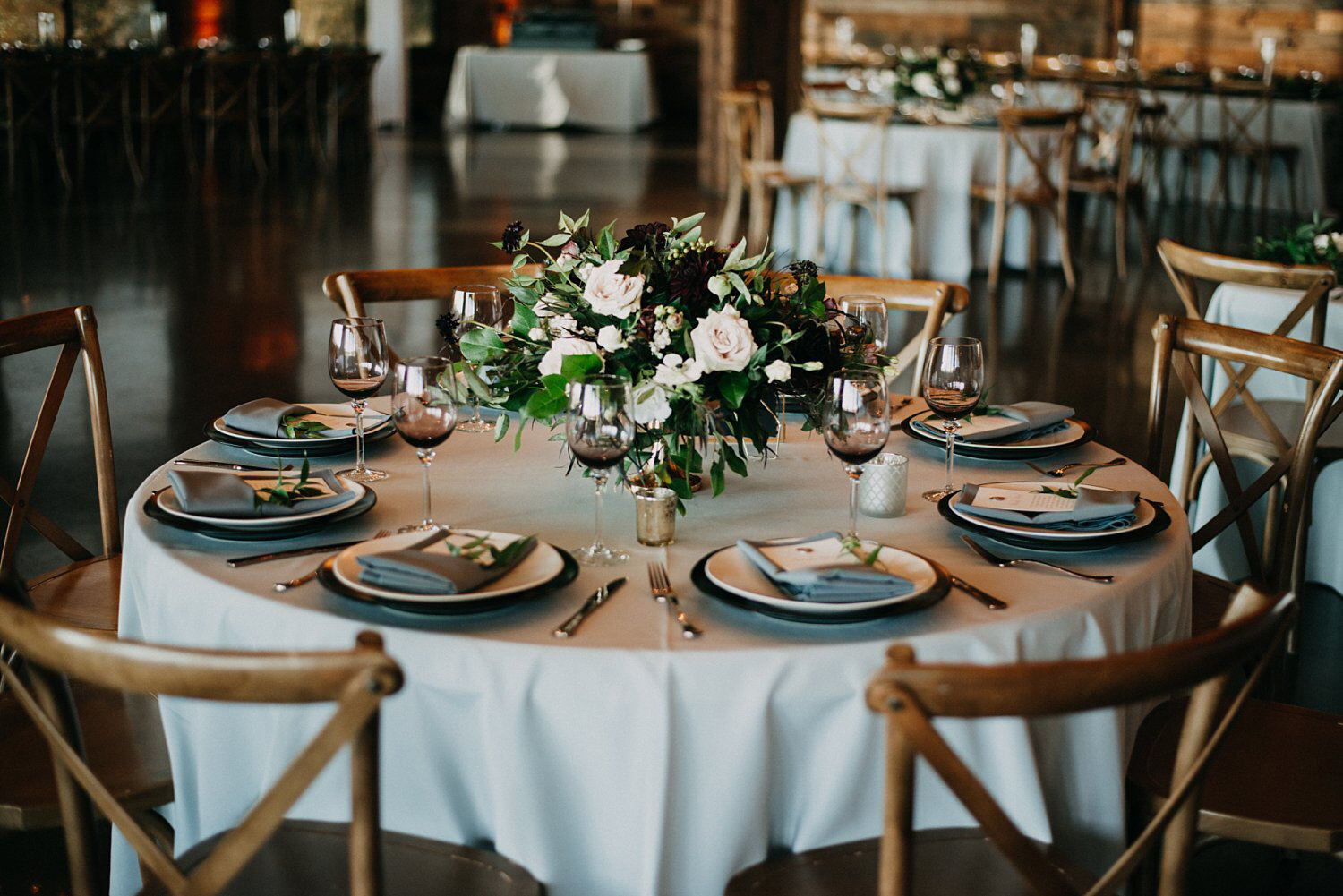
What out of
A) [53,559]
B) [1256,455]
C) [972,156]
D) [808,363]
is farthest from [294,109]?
[808,363]

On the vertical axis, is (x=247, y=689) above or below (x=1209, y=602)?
above

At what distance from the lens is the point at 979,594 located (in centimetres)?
168

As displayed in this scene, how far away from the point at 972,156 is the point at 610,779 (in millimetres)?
6778

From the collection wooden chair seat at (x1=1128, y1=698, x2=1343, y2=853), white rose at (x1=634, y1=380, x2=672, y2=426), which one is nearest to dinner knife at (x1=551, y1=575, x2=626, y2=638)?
white rose at (x1=634, y1=380, x2=672, y2=426)

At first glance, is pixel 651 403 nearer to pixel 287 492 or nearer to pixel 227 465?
pixel 287 492

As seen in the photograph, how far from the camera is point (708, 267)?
1874 millimetres

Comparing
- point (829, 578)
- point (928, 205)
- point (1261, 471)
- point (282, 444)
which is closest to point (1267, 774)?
point (829, 578)

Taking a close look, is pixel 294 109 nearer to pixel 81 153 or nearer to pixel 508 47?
pixel 81 153

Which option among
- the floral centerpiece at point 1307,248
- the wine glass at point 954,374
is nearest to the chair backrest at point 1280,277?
the floral centerpiece at point 1307,248

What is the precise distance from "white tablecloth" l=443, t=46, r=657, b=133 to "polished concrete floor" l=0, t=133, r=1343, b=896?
3.47 m

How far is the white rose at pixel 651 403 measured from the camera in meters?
1.81

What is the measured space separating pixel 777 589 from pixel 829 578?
71 millimetres

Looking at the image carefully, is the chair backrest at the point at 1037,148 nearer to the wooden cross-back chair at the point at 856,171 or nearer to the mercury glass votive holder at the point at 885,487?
the wooden cross-back chair at the point at 856,171

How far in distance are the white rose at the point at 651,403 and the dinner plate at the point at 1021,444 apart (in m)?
0.60
